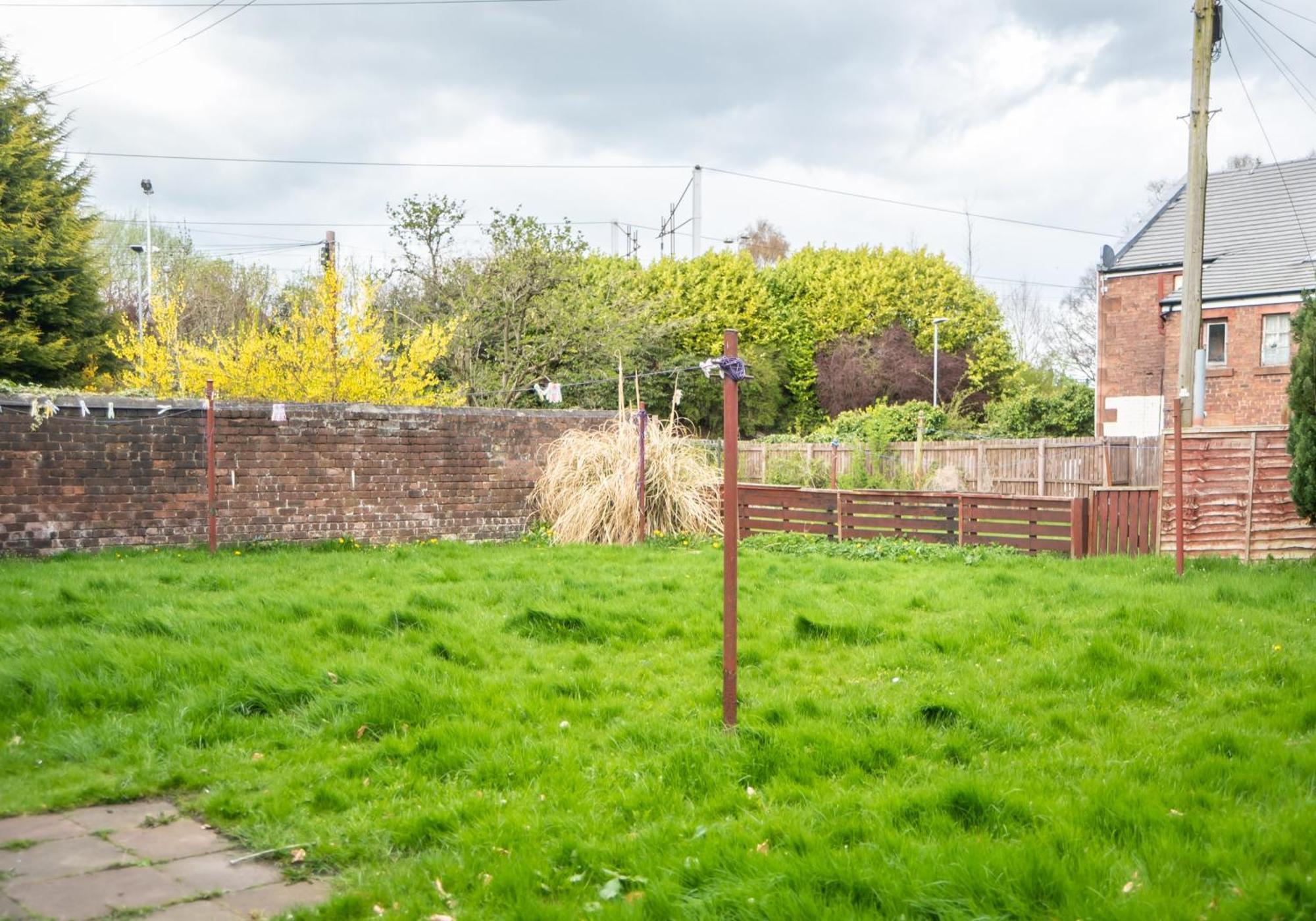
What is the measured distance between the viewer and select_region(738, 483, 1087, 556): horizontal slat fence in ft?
38.9

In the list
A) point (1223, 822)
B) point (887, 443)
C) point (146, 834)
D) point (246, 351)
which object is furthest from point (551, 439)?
point (1223, 822)

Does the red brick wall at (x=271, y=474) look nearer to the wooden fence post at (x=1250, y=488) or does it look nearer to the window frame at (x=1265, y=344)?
the wooden fence post at (x=1250, y=488)

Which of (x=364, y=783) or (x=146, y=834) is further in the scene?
(x=364, y=783)

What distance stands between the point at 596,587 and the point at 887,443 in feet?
41.5

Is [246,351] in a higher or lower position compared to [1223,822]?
higher

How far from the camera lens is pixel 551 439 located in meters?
14.7

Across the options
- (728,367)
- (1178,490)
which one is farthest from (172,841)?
(1178,490)

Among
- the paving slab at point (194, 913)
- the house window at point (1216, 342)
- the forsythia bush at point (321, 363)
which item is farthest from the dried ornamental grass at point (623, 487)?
the house window at point (1216, 342)

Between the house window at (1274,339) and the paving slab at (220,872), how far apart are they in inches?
931

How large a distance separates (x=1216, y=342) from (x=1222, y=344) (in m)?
0.18

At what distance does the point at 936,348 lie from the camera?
32406mm

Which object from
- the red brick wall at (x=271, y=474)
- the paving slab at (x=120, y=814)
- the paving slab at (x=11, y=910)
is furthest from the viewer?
the red brick wall at (x=271, y=474)

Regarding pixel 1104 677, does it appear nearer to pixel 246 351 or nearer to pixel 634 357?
pixel 246 351

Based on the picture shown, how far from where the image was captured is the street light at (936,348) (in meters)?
32.5
